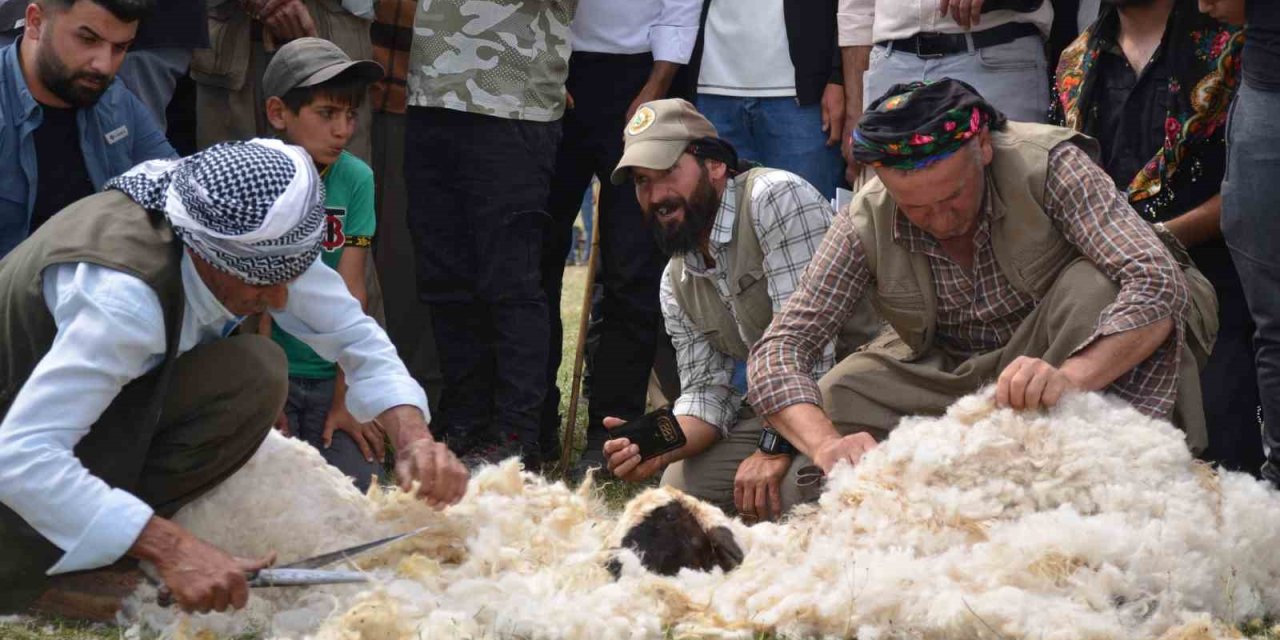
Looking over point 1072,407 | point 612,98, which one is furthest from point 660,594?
point 612,98

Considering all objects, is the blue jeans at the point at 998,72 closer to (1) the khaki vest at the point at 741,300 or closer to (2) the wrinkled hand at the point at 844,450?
(1) the khaki vest at the point at 741,300

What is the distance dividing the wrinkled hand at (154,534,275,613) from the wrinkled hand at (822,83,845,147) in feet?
11.1

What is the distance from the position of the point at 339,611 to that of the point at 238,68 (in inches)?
122

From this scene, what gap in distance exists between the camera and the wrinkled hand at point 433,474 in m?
3.71

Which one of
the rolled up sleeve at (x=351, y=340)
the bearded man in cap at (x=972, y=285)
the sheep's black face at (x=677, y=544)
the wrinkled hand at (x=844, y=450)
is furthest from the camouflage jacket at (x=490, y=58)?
the sheep's black face at (x=677, y=544)

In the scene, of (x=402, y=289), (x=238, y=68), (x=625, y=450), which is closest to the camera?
(x=625, y=450)

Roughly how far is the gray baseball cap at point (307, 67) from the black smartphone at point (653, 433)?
5.47 ft

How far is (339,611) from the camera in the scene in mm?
3410

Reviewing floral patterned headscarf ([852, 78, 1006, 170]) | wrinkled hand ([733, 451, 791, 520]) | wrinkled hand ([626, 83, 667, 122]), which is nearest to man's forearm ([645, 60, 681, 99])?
wrinkled hand ([626, 83, 667, 122])

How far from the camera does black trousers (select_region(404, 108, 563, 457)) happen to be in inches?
226

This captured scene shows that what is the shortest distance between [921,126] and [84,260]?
228cm

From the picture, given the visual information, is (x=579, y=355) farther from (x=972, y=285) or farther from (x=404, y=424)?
(x=404, y=424)

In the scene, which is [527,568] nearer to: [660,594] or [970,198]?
[660,594]

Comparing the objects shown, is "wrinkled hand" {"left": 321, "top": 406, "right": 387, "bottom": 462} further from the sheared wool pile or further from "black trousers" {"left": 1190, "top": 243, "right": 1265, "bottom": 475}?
"black trousers" {"left": 1190, "top": 243, "right": 1265, "bottom": 475}
